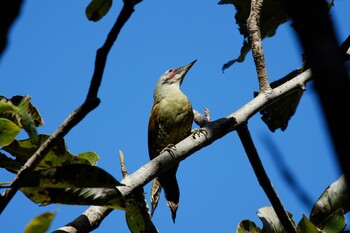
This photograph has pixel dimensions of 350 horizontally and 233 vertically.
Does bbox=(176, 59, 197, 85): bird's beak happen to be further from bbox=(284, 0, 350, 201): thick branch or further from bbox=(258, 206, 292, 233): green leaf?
bbox=(284, 0, 350, 201): thick branch

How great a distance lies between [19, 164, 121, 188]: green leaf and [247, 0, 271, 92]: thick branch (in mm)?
1732

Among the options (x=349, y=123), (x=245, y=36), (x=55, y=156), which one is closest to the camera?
(x=349, y=123)

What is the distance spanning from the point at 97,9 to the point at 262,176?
4.90 ft

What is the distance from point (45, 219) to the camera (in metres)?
1.12

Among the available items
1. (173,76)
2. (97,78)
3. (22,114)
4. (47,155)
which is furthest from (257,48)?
(173,76)

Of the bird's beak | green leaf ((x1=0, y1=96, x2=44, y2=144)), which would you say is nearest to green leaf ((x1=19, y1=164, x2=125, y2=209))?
green leaf ((x1=0, y1=96, x2=44, y2=144))

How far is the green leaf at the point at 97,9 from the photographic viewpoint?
255cm

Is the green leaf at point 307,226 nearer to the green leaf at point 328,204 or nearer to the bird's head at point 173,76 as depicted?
the green leaf at point 328,204

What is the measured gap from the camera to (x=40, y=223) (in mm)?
1138

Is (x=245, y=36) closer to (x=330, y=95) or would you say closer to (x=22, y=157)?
(x=22, y=157)

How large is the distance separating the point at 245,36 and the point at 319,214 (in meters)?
2.05

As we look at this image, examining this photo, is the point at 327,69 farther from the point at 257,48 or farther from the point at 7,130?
the point at 257,48

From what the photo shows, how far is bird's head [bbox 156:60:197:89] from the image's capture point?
6.50m

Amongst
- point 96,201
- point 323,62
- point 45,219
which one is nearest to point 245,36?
point 96,201
